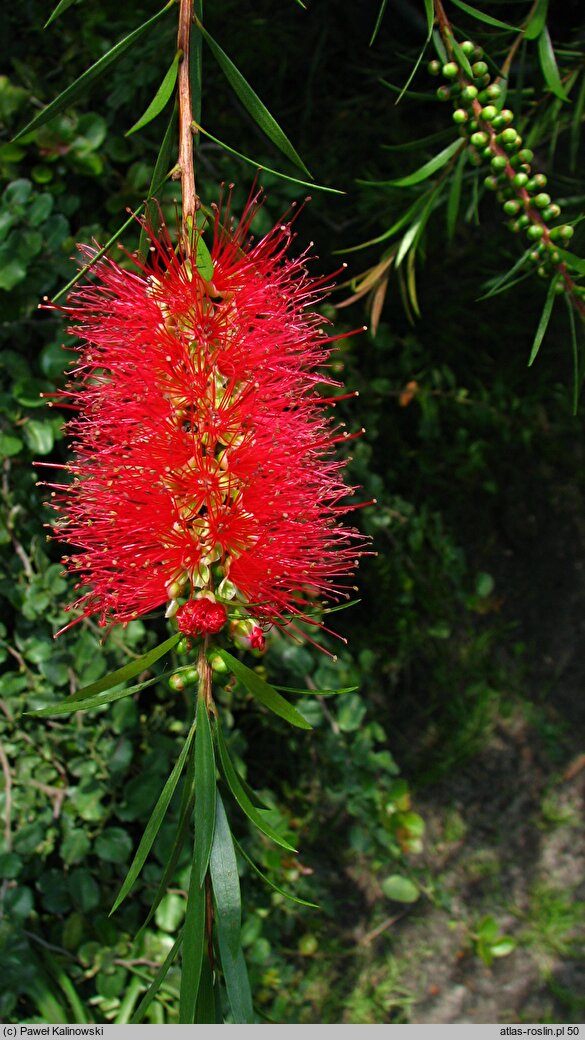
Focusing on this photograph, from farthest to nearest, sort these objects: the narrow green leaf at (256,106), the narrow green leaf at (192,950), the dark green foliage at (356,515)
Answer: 1. the dark green foliage at (356,515)
2. the narrow green leaf at (256,106)
3. the narrow green leaf at (192,950)

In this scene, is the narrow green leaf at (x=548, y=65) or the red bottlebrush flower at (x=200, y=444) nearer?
the red bottlebrush flower at (x=200, y=444)

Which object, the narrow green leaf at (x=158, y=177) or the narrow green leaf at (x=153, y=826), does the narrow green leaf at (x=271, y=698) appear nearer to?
the narrow green leaf at (x=153, y=826)

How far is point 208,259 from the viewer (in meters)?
0.65

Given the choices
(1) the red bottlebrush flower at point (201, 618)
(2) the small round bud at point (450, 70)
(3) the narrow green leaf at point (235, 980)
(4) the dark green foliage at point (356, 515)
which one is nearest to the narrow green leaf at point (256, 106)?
(4) the dark green foliage at point (356, 515)

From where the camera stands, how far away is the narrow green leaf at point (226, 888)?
60cm

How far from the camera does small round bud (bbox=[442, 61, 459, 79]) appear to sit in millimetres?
818

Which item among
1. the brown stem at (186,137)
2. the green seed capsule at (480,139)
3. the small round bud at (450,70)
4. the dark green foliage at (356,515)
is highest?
the small round bud at (450,70)

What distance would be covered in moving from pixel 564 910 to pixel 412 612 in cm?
73

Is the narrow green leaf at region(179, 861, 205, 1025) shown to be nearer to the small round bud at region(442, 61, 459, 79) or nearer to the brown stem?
the brown stem

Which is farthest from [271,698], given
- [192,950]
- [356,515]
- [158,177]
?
[356,515]

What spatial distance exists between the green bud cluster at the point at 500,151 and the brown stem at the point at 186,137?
0.89ft
